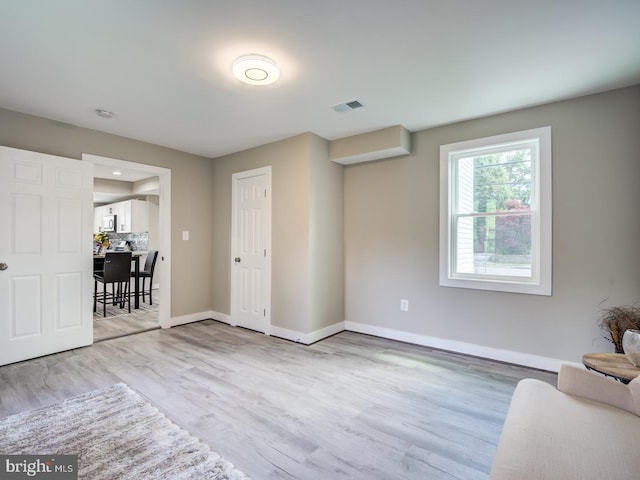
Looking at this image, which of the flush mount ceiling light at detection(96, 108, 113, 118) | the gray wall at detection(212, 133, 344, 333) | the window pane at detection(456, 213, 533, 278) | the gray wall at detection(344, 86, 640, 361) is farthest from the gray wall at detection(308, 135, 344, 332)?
the flush mount ceiling light at detection(96, 108, 113, 118)

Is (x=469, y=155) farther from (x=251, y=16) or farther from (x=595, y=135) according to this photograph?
(x=251, y=16)

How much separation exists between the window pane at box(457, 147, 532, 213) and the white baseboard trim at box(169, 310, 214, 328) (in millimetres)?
3848

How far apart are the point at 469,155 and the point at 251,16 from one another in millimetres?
2619

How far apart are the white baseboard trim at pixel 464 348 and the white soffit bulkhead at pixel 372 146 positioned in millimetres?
2133

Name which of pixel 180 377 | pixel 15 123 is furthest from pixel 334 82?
pixel 15 123

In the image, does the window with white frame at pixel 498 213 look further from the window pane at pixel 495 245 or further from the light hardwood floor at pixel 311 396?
the light hardwood floor at pixel 311 396

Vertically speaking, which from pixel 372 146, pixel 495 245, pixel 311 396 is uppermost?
pixel 372 146

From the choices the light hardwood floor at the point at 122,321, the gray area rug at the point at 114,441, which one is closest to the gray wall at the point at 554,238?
the gray area rug at the point at 114,441

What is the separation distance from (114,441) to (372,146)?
11.3 ft

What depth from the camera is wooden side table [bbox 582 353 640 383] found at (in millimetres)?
1895

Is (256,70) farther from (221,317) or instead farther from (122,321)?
(122,321)

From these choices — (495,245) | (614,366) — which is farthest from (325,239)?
(614,366)

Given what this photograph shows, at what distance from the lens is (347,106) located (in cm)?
303

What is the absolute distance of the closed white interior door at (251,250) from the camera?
4207 millimetres
